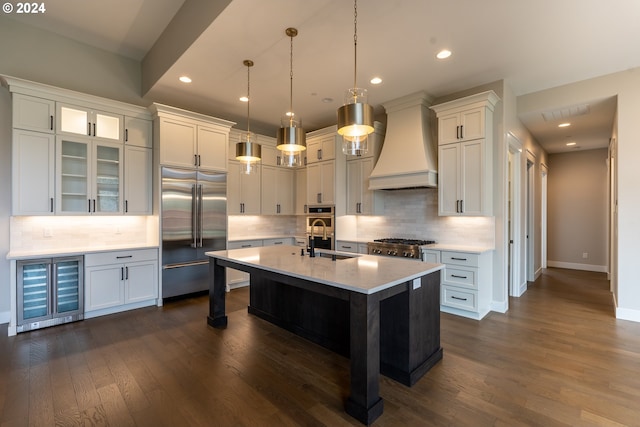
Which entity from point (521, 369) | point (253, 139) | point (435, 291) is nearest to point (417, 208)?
point (435, 291)

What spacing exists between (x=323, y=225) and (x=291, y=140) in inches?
110

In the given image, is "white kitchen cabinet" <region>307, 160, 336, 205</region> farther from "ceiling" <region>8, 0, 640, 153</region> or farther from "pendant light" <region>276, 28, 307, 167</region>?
"pendant light" <region>276, 28, 307, 167</region>

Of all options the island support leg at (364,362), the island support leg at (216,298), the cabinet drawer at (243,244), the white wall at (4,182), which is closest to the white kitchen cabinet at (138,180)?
the white wall at (4,182)

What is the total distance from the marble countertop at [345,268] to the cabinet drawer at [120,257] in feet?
5.24

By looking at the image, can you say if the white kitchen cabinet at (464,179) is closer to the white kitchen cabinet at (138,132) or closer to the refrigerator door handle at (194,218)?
the refrigerator door handle at (194,218)

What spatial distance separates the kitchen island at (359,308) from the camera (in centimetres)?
202

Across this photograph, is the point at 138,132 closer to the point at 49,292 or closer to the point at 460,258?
the point at 49,292

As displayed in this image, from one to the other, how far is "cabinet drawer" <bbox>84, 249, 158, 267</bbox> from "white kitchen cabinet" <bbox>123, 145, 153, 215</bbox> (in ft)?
1.95

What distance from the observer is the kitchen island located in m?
2.02

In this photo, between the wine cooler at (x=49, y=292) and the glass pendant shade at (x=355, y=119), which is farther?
the wine cooler at (x=49, y=292)

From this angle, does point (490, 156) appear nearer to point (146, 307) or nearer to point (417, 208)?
point (417, 208)

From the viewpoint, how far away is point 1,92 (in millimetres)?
3590

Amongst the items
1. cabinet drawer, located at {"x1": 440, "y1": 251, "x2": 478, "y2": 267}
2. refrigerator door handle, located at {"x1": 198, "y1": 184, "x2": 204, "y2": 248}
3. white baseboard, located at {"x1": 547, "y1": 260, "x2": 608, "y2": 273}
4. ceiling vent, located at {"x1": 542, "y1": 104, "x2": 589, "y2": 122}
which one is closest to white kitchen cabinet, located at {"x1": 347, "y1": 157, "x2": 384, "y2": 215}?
cabinet drawer, located at {"x1": 440, "y1": 251, "x2": 478, "y2": 267}

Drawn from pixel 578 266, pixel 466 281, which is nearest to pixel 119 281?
pixel 466 281
